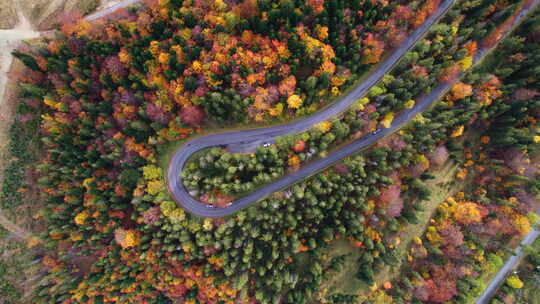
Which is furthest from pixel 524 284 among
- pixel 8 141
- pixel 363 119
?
pixel 8 141

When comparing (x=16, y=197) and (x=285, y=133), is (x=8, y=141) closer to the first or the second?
(x=16, y=197)

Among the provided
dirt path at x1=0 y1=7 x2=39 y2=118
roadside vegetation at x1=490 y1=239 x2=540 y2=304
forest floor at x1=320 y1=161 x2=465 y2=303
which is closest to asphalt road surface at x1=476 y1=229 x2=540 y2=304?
roadside vegetation at x1=490 y1=239 x2=540 y2=304

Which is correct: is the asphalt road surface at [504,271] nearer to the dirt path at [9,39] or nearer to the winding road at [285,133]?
the winding road at [285,133]

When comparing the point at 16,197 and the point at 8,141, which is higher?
the point at 8,141

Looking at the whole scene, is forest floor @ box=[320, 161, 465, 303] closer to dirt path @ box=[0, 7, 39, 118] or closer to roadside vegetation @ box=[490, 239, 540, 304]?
roadside vegetation @ box=[490, 239, 540, 304]

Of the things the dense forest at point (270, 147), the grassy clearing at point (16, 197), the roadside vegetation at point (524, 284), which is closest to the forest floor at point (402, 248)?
the dense forest at point (270, 147)

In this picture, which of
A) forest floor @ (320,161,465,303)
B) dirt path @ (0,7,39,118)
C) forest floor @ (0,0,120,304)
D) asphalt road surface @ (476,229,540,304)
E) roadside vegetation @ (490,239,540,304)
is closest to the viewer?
forest floor @ (320,161,465,303)
